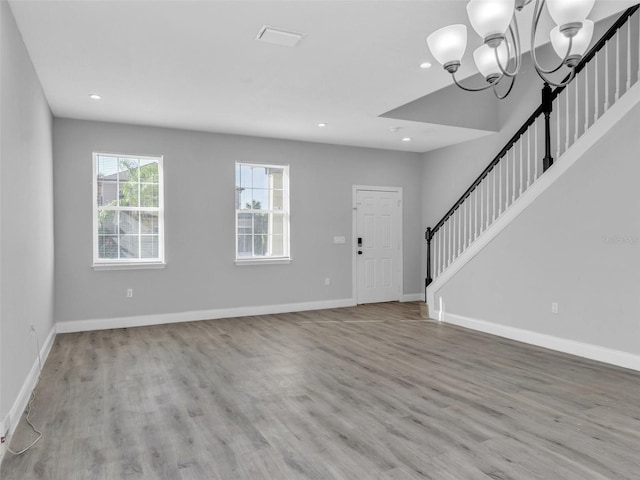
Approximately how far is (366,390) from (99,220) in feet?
14.0

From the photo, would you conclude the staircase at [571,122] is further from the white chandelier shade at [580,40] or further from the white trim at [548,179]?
the white chandelier shade at [580,40]

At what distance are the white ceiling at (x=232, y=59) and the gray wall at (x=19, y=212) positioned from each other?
0.88 ft

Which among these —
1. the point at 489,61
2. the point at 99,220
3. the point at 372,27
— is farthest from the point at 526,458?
the point at 99,220

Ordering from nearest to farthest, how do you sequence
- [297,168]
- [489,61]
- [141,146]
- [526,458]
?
[526,458], [489,61], [141,146], [297,168]

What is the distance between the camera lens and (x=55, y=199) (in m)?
5.38

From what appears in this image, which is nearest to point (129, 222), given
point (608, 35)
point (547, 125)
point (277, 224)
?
point (277, 224)

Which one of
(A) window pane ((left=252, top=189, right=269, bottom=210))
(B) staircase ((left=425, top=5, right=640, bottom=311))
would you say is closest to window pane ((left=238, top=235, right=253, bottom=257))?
(A) window pane ((left=252, top=189, right=269, bottom=210))

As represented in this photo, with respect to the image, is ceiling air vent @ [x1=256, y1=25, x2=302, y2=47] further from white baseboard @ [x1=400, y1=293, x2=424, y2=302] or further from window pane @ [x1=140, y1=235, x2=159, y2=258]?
white baseboard @ [x1=400, y1=293, x2=424, y2=302]

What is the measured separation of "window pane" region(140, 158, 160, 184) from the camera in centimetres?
596

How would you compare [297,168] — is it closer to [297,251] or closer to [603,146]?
[297,251]

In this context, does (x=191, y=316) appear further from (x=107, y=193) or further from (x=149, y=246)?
(x=107, y=193)

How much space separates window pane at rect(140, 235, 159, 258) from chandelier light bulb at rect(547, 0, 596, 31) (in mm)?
5254

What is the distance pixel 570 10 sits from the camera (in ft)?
7.37

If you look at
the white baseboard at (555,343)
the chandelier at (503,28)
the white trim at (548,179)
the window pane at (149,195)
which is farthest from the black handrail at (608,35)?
the window pane at (149,195)
